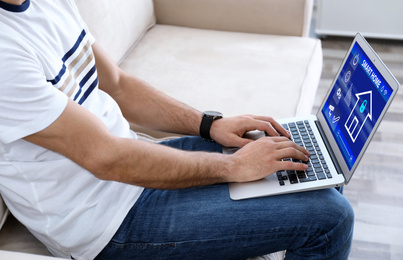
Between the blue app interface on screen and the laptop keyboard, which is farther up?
the blue app interface on screen

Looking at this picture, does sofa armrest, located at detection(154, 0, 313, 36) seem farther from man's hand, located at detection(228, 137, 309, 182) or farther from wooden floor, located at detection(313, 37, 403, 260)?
man's hand, located at detection(228, 137, 309, 182)

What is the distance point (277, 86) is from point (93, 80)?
2.41 feet

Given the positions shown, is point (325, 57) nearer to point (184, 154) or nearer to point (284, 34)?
point (284, 34)

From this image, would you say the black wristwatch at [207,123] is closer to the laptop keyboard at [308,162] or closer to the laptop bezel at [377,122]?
the laptop keyboard at [308,162]

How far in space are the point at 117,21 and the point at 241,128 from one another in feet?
2.43

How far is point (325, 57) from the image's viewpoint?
2.79m

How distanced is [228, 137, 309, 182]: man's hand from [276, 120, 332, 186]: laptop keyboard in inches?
0.8

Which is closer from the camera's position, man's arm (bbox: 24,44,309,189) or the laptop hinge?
man's arm (bbox: 24,44,309,189)

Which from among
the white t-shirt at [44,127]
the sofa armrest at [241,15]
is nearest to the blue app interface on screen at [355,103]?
the white t-shirt at [44,127]


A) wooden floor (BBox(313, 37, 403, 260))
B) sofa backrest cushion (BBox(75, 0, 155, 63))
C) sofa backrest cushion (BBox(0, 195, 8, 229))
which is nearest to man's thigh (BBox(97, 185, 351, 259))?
sofa backrest cushion (BBox(0, 195, 8, 229))

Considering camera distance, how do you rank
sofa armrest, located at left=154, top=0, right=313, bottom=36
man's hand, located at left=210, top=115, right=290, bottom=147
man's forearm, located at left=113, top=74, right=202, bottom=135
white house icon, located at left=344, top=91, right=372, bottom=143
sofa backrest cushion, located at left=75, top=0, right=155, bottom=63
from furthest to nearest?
sofa armrest, located at left=154, top=0, right=313, bottom=36, sofa backrest cushion, located at left=75, top=0, right=155, bottom=63, man's forearm, located at left=113, top=74, right=202, bottom=135, man's hand, located at left=210, top=115, right=290, bottom=147, white house icon, located at left=344, top=91, right=372, bottom=143

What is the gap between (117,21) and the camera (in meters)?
1.84

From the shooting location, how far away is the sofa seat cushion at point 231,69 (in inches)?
67.2

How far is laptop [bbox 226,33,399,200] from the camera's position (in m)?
1.16
